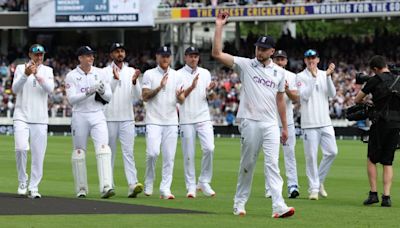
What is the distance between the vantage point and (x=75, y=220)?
13.6 m

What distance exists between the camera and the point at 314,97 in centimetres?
1805

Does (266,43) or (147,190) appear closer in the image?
(266,43)

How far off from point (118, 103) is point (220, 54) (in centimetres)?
438

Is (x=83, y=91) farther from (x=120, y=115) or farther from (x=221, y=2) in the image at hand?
(x=221, y=2)

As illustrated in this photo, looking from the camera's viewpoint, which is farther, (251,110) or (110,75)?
(110,75)

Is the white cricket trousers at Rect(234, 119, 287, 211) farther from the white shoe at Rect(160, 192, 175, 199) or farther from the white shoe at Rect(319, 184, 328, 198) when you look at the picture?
the white shoe at Rect(319, 184, 328, 198)

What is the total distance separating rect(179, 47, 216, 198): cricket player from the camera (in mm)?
18047

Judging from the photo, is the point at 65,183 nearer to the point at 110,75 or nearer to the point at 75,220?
the point at 110,75

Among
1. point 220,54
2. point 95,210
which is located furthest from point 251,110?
point 95,210

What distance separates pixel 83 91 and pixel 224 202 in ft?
9.01

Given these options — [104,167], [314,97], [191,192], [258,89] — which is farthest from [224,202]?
[258,89]

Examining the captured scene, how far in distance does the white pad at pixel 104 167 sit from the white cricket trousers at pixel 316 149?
329cm

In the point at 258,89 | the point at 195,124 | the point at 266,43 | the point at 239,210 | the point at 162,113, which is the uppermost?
→ the point at 266,43

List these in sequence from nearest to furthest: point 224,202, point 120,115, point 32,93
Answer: point 224,202 → point 32,93 → point 120,115
